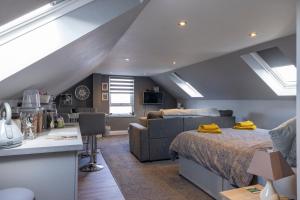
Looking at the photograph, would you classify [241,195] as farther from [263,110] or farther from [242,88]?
[242,88]

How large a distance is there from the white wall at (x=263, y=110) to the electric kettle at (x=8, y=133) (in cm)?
453

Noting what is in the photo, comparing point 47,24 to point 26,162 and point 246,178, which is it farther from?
point 246,178

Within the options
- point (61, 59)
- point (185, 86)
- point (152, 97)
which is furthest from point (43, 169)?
point (152, 97)

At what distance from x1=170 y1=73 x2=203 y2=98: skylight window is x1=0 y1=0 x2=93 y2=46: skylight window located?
18.8 ft

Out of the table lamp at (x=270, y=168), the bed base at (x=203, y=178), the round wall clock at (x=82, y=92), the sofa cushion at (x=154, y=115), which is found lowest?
the bed base at (x=203, y=178)

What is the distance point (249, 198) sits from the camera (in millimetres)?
1550

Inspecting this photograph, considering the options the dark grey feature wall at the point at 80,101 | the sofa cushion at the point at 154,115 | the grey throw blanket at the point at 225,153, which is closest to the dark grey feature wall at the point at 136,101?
the dark grey feature wall at the point at 80,101

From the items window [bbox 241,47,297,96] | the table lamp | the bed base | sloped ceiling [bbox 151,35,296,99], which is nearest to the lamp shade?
the table lamp

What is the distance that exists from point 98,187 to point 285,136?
8.42 feet

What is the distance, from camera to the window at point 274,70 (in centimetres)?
401

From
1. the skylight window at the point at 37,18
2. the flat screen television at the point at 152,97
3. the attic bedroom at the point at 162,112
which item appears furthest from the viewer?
the flat screen television at the point at 152,97

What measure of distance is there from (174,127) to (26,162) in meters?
3.25

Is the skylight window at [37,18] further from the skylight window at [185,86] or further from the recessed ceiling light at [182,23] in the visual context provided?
the skylight window at [185,86]

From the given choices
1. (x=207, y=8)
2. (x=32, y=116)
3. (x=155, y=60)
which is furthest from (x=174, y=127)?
(x=32, y=116)
